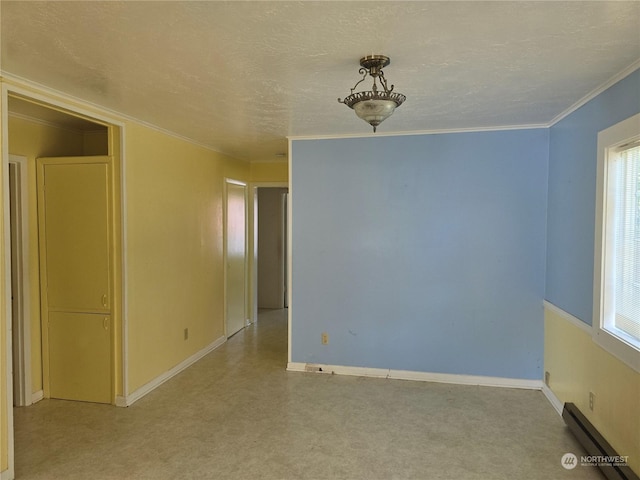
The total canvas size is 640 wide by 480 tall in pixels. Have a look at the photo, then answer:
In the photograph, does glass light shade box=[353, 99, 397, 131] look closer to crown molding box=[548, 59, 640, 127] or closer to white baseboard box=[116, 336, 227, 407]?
crown molding box=[548, 59, 640, 127]

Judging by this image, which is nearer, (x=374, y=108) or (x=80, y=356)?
(x=374, y=108)

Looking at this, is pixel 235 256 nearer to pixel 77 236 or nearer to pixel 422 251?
pixel 77 236

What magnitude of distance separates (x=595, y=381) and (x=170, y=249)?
3616mm

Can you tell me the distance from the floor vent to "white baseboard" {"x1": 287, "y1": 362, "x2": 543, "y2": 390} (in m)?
0.78

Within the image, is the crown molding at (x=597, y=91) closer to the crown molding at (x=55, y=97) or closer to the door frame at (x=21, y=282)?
the crown molding at (x=55, y=97)

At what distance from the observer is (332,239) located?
14.0ft

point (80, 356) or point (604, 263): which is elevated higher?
point (604, 263)

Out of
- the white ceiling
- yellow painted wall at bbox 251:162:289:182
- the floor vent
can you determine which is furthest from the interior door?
the floor vent

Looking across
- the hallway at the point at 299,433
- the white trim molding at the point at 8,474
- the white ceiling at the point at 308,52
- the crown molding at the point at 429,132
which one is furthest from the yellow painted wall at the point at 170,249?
the crown molding at the point at 429,132

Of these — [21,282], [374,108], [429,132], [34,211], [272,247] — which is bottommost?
[21,282]

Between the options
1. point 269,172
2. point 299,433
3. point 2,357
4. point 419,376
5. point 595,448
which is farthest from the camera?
point 269,172

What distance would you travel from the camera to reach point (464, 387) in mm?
3928

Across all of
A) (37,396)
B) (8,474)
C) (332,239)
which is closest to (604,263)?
(332,239)

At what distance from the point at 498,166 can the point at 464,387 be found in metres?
2.07
